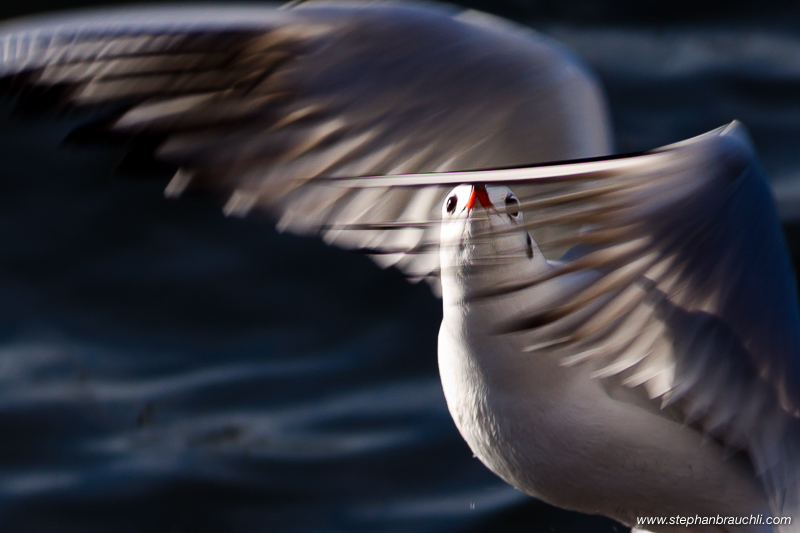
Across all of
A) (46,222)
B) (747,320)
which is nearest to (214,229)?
(46,222)

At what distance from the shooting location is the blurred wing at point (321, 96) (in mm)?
1294

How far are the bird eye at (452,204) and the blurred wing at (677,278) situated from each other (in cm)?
10

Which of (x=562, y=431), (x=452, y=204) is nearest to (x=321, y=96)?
(x=452, y=204)

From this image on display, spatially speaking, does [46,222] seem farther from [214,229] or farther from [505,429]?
[505,429]

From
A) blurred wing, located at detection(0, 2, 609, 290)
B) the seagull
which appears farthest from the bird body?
blurred wing, located at detection(0, 2, 609, 290)

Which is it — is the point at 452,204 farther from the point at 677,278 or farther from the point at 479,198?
the point at 677,278

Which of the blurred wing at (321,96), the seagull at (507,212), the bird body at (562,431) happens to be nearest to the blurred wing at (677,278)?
the seagull at (507,212)

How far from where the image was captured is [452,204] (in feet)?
3.80

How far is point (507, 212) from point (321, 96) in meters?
0.42

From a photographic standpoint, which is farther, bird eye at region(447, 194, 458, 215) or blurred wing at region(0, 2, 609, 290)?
blurred wing at region(0, 2, 609, 290)

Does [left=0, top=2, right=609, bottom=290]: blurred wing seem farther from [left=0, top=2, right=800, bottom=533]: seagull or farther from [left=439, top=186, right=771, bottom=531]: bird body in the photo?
[left=439, top=186, right=771, bottom=531]: bird body

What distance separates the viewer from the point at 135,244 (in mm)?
3104

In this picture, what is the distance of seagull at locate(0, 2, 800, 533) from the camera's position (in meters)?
0.93

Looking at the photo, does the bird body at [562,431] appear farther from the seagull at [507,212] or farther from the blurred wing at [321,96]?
the blurred wing at [321,96]
